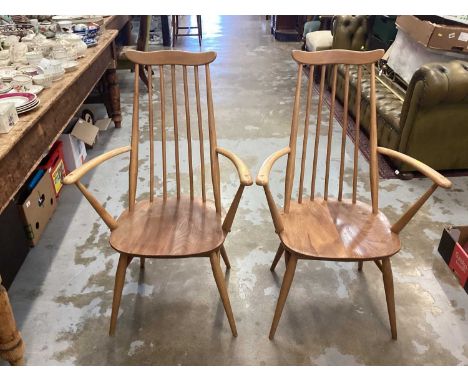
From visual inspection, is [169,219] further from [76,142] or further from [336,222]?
[76,142]

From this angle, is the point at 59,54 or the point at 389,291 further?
the point at 59,54

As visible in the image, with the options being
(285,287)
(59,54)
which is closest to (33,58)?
(59,54)

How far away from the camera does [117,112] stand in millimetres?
3197

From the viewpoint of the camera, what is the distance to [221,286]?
1.39m

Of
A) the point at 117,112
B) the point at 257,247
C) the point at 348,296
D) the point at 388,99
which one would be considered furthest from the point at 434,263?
the point at 117,112

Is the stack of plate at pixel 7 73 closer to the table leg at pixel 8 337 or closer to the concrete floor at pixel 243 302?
the concrete floor at pixel 243 302

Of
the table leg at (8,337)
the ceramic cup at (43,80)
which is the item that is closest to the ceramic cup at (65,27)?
the ceramic cup at (43,80)

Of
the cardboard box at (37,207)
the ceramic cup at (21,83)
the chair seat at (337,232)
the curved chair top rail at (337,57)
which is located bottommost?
the cardboard box at (37,207)

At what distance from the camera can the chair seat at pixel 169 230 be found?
4.22 feet

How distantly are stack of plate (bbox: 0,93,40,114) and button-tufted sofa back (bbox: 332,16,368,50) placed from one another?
120 inches

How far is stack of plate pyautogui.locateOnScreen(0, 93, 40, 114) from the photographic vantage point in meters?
1.43

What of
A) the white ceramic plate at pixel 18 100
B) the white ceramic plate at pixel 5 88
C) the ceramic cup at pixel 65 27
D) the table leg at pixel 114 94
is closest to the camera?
the white ceramic plate at pixel 18 100

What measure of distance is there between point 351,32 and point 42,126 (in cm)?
311

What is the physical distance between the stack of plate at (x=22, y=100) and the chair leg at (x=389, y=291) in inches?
55.1
